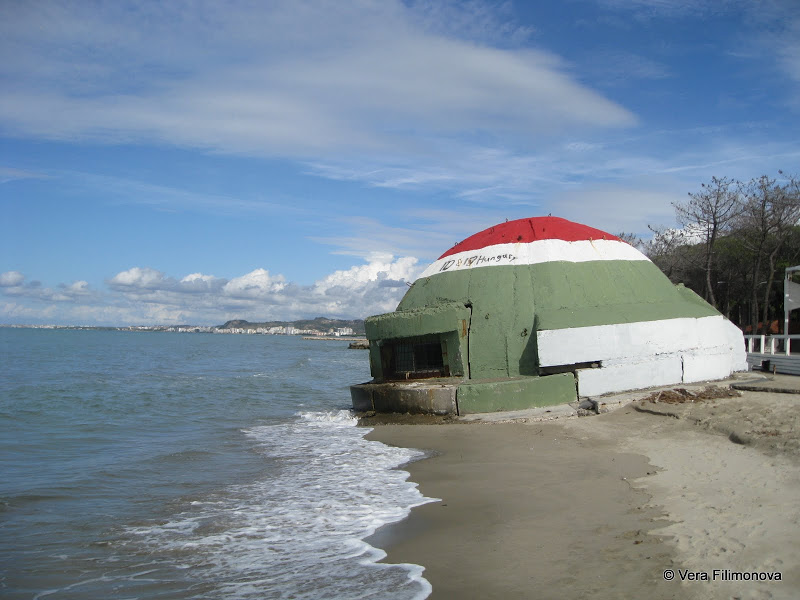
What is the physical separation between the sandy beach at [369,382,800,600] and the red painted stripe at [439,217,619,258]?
15.0 feet

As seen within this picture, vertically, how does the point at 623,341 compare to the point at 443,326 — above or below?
below

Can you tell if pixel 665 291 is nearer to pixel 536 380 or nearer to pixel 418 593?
pixel 536 380

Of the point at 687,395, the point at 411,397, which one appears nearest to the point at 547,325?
the point at 687,395

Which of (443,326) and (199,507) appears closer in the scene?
(199,507)

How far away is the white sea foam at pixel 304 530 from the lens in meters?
5.22

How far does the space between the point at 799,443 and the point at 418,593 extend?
18.8 ft

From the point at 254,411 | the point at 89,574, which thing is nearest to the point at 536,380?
the point at 89,574

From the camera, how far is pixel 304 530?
22.1 ft

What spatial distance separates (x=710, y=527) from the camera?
18.0 ft

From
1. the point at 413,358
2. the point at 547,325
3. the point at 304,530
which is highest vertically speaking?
the point at 547,325

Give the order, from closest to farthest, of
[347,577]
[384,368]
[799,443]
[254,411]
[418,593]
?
[418,593]
[347,577]
[799,443]
[384,368]
[254,411]

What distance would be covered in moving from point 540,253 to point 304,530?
8746mm

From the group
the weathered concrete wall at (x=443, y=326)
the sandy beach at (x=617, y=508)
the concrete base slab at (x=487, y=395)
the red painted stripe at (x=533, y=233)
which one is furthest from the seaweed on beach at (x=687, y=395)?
the red painted stripe at (x=533, y=233)

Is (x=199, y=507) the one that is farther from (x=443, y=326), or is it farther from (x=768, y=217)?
(x=768, y=217)
